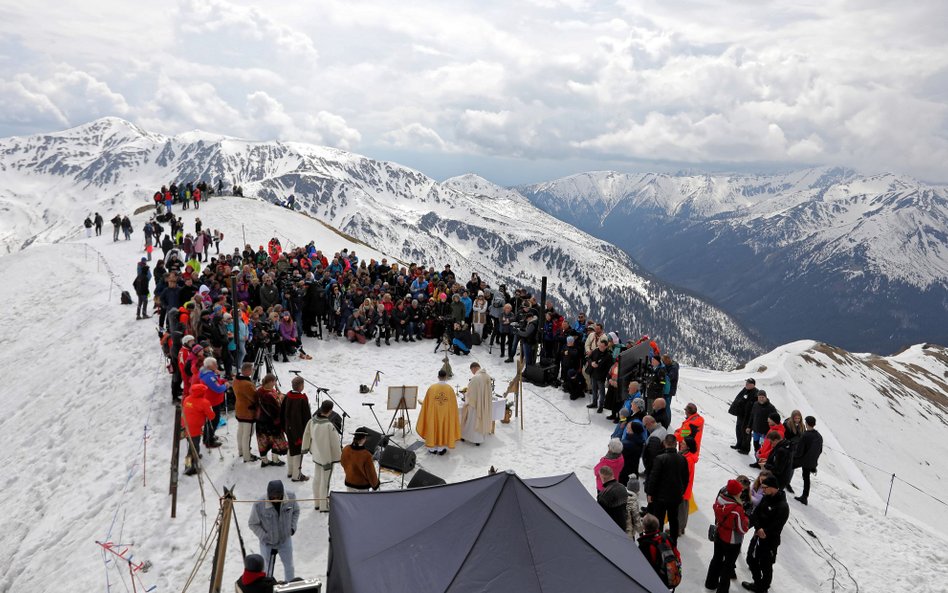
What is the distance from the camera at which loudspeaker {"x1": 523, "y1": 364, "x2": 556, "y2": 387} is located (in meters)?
18.7

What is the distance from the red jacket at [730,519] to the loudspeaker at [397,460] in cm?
620

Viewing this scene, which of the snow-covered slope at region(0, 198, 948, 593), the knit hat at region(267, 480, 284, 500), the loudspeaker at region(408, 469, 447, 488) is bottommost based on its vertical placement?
the snow-covered slope at region(0, 198, 948, 593)

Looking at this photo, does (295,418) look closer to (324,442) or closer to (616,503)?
(324,442)

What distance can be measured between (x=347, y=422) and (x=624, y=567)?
30.4 ft

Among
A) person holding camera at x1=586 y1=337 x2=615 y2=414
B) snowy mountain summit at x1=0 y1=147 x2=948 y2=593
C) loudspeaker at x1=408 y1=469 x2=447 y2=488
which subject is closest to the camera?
snowy mountain summit at x1=0 y1=147 x2=948 y2=593

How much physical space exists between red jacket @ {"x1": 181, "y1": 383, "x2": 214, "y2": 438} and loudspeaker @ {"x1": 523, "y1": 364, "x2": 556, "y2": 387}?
430 inches

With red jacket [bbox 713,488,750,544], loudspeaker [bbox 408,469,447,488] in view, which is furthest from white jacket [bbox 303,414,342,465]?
red jacket [bbox 713,488,750,544]

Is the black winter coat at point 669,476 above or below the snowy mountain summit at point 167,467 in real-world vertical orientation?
above

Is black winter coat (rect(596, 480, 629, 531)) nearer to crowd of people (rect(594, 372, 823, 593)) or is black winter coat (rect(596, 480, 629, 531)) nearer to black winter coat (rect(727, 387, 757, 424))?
crowd of people (rect(594, 372, 823, 593))

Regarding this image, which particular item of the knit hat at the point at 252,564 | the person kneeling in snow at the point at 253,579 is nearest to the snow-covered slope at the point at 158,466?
the person kneeling in snow at the point at 253,579

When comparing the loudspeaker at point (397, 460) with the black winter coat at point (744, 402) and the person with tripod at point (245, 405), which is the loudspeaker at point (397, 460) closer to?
the person with tripod at point (245, 405)

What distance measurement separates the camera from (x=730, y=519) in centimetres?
876

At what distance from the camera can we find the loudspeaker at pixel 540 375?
18703 millimetres

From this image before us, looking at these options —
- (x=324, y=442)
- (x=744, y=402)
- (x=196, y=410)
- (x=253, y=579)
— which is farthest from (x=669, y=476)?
(x=196, y=410)
